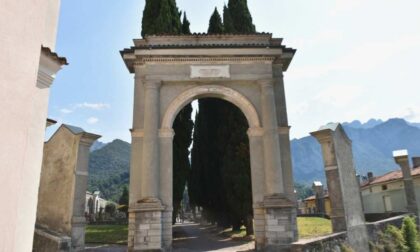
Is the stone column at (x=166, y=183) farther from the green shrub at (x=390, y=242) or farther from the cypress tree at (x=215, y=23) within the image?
the cypress tree at (x=215, y=23)

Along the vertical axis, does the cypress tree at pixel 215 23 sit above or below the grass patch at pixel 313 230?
above

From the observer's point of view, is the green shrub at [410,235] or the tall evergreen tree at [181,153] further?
the tall evergreen tree at [181,153]

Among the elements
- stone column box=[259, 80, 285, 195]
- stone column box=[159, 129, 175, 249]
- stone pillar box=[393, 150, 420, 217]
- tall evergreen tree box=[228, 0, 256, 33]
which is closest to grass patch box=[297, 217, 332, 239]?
stone column box=[259, 80, 285, 195]

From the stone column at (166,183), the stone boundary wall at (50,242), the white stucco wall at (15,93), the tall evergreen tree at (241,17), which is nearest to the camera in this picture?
the white stucco wall at (15,93)

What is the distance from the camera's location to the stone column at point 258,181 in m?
12.1

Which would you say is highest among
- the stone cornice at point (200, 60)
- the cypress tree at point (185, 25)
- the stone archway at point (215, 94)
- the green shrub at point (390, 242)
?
the cypress tree at point (185, 25)

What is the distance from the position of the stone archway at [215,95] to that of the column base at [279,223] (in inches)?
1.4

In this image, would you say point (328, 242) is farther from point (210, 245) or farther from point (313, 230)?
point (313, 230)

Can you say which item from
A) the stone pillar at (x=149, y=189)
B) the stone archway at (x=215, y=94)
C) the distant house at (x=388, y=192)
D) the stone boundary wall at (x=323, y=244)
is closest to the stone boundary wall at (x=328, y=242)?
the stone boundary wall at (x=323, y=244)

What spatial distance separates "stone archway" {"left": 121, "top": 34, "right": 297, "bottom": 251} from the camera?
12141 mm

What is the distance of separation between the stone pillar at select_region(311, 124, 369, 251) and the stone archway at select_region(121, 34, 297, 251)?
251 centimetres

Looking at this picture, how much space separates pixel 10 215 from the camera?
3.09 metres

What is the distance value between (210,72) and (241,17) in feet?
26.0

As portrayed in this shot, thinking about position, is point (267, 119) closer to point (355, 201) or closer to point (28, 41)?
point (355, 201)
